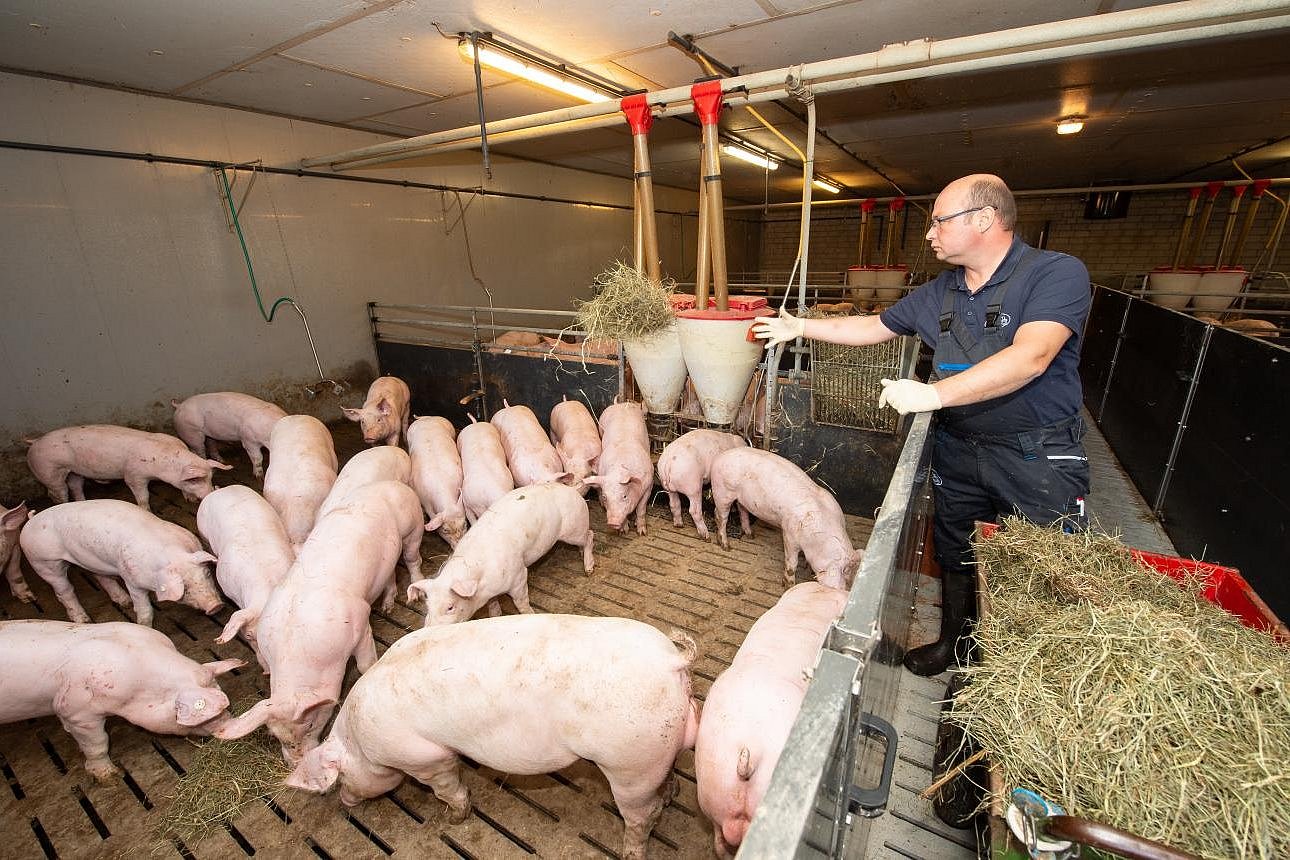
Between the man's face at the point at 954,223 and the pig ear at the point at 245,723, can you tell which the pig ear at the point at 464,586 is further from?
the man's face at the point at 954,223

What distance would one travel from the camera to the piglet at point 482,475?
14.0ft

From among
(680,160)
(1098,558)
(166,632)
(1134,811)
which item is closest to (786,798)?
(1134,811)

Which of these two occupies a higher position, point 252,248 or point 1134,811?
point 252,248

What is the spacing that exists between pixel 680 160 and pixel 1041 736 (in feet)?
33.9

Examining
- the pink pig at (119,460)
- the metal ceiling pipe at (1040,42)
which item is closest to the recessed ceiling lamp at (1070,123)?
the metal ceiling pipe at (1040,42)

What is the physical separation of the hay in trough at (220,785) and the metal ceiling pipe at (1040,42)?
4590mm

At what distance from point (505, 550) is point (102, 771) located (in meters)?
2.12

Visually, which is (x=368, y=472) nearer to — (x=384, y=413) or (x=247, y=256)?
(x=384, y=413)

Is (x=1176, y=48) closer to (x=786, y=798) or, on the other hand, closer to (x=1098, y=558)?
(x=1098, y=558)

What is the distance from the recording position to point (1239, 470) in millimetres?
3311

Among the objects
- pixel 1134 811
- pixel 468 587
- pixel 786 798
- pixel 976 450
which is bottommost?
pixel 468 587

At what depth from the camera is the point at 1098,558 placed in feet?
6.65

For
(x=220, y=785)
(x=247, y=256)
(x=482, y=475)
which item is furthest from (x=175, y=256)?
(x=220, y=785)

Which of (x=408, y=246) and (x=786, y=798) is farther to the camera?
(x=408, y=246)
